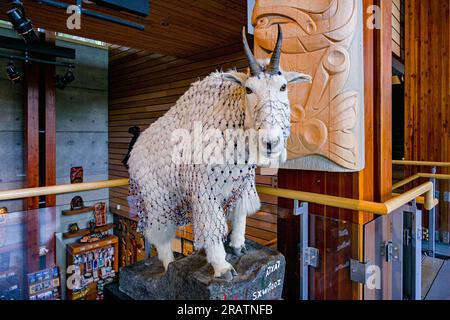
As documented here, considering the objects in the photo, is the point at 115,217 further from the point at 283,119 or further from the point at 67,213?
the point at 283,119

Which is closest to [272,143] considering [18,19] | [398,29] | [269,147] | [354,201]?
[269,147]

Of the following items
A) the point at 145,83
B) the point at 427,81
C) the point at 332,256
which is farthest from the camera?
the point at 145,83

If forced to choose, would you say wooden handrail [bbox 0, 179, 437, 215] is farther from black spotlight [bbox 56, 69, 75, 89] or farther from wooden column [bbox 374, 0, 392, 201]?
black spotlight [bbox 56, 69, 75, 89]

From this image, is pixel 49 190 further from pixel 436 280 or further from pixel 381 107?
pixel 436 280

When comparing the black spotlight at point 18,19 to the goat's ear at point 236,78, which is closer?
the goat's ear at point 236,78

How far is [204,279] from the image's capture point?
1232 millimetres

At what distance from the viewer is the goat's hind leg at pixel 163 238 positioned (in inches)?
59.1

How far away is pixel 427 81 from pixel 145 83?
4.80 metres

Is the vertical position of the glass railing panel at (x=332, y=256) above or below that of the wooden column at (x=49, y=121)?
below

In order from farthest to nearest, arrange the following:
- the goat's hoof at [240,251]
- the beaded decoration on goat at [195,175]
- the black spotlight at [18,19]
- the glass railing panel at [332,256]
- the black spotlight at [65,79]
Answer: the black spotlight at [65,79] → the black spotlight at [18,19] → the goat's hoof at [240,251] → the glass railing panel at [332,256] → the beaded decoration on goat at [195,175]

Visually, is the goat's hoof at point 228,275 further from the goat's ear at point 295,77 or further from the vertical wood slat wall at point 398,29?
the vertical wood slat wall at point 398,29

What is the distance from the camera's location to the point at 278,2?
1.61 meters

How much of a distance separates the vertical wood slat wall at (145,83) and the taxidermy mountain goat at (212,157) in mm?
2474

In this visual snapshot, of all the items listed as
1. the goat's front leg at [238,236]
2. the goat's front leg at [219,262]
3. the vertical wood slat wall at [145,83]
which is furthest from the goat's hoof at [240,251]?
the vertical wood slat wall at [145,83]
